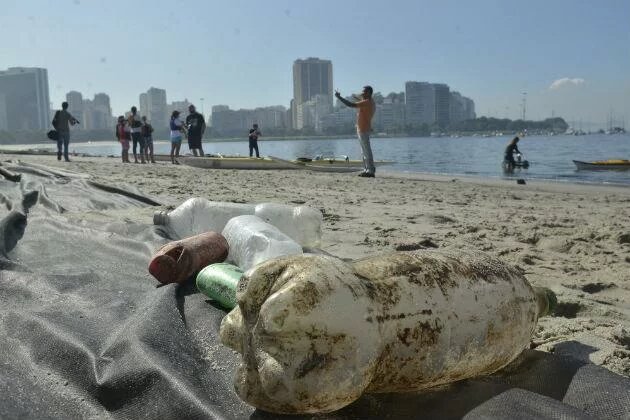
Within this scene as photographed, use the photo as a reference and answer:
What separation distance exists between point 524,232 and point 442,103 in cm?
14527

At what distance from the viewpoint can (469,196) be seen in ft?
29.8

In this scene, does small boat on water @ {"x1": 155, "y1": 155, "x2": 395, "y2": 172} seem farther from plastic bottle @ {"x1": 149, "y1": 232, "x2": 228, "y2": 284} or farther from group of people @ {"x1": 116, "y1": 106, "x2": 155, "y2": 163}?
plastic bottle @ {"x1": 149, "y1": 232, "x2": 228, "y2": 284}

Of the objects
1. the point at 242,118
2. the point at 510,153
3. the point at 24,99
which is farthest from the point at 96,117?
the point at 510,153

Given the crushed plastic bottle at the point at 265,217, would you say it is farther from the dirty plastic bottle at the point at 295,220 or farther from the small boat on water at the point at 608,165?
the small boat on water at the point at 608,165

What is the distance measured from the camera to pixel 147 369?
6.09ft

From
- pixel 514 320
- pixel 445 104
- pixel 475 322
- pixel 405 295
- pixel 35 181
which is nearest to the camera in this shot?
pixel 405 295

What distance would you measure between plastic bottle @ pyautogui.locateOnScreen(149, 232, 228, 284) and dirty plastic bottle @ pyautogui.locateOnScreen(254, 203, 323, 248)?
2.77 ft

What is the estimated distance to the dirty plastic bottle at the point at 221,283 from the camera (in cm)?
246

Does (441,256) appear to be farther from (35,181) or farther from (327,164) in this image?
(327,164)

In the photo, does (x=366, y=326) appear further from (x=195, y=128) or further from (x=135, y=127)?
(x=135, y=127)

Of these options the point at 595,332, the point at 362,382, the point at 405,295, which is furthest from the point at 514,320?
the point at 595,332

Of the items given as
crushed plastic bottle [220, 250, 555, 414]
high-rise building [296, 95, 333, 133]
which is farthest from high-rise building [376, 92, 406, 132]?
crushed plastic bottle [220, 250, 555, 414]

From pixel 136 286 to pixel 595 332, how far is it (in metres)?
2.26

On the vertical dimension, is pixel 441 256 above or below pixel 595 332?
above
